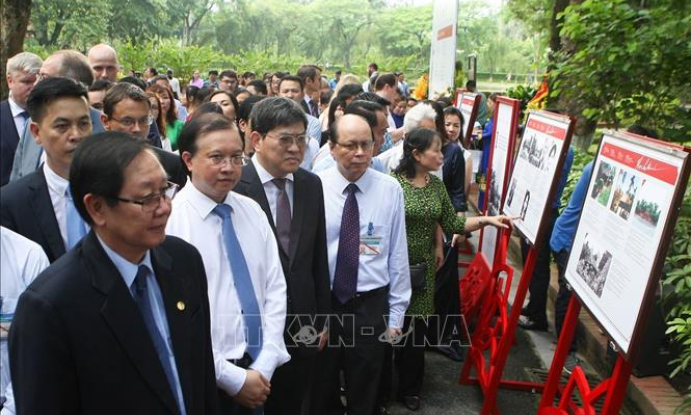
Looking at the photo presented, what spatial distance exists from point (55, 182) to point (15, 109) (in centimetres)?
210

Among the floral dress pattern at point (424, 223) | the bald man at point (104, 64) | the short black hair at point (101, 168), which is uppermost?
the short black hair at point (101, 168)

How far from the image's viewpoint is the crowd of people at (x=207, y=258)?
5.36 ft

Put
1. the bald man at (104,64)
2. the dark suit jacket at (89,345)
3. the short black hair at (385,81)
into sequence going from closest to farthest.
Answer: the dark suit jacket at (89,345), the bald man at (104,64), the short black hair at (385,81)

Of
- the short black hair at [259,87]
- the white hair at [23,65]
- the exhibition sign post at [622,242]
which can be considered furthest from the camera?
the short black hair at [259,87]

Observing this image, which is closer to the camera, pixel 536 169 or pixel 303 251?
pixel 303 251

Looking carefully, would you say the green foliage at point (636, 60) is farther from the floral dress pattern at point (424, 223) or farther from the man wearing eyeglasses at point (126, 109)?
the man wearing eyeglasses at point (126, 109)

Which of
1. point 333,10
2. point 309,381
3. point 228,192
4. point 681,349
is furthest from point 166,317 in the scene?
point 333,10

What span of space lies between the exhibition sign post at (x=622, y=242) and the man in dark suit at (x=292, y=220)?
116 cm

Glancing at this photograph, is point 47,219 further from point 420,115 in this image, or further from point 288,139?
point 420,115

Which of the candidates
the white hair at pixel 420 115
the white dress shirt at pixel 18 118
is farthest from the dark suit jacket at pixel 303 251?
the white hair at pixel 420 115

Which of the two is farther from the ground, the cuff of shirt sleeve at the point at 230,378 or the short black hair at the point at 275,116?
the short black hair at the point at 275,116

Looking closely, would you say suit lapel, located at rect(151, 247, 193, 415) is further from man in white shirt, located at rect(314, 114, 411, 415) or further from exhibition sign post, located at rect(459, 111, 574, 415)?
exhibition sign post, located at rect(459, 111, 574, 415)

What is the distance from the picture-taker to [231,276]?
96.3 inches

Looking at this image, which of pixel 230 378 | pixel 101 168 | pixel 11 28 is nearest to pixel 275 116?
pixel 230 378
